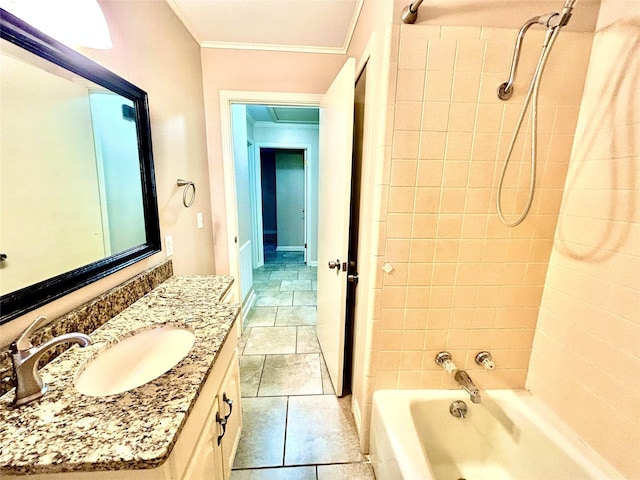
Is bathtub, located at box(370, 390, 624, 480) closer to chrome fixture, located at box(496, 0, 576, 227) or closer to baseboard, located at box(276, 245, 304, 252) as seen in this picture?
chrome fixture, located at box(496, 0, 576, 227)

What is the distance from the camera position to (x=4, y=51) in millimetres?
725

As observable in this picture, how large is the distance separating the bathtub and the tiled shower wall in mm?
80

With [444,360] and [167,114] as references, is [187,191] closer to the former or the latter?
[167,114]

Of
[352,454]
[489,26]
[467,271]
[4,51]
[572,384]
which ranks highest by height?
[489,26]

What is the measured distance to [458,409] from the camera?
129 centimetres

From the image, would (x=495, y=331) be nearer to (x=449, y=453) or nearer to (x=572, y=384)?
(x=572, y=384)

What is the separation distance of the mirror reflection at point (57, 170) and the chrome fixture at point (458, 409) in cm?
172

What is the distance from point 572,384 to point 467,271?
2.00 feet

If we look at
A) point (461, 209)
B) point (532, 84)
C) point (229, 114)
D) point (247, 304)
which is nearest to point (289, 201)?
point (247, 304)

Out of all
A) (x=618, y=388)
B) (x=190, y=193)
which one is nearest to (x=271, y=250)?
(x=190, y=193)

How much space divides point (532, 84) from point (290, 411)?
2.04 m

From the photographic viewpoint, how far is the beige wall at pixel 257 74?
204 cm

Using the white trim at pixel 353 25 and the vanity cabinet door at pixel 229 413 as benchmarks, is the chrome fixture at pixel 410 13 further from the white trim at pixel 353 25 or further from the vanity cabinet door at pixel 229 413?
the vanity cabinet door at pixel 229 413

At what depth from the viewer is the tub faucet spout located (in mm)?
1154
